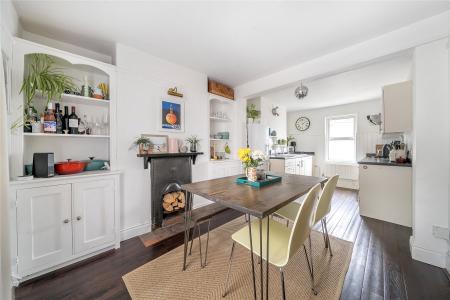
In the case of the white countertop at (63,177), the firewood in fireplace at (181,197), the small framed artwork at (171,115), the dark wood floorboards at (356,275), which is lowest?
the dark wood floorboards at (356,275)

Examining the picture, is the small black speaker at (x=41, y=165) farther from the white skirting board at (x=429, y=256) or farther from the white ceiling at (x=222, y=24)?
the white skirting board at (x=429, y=256)

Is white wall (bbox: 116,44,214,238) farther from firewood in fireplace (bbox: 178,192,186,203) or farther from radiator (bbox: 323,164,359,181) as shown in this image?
radiator (bbox: 323,164,359,181)

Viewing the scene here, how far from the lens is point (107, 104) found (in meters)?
2.23

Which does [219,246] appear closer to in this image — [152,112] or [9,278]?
[9,278]

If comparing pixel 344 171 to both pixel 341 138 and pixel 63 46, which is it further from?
pixel 63 46

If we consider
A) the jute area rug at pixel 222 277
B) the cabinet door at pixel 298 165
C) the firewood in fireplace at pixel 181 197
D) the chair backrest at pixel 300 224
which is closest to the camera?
the chair backrest at pixel 300 224

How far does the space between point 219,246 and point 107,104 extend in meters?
2.26

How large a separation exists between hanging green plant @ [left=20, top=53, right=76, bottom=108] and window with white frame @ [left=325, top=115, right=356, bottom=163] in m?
6.15

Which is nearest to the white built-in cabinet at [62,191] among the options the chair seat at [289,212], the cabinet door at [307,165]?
the chair seat at [289,212]

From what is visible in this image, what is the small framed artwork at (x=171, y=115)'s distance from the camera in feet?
8.50

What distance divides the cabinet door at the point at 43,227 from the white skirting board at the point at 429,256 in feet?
11.6

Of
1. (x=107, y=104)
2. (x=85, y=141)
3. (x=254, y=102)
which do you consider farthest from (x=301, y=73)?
(x=85, y=141)

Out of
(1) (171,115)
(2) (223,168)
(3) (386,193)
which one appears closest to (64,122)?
(1) (171,115)

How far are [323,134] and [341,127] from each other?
20.2 inches
